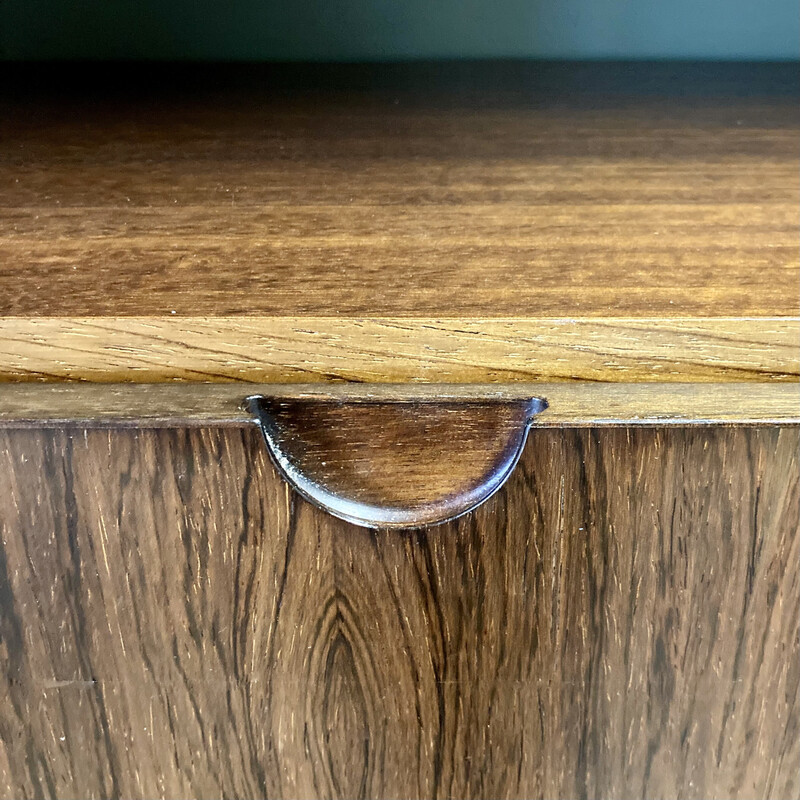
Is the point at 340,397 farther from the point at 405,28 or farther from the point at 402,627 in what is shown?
the point at 405,28

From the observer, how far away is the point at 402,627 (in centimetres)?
28

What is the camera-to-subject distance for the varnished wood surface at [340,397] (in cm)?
23

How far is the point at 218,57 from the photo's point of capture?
0.51 metres

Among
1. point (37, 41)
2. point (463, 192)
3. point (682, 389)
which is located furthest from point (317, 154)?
point (37, 41)

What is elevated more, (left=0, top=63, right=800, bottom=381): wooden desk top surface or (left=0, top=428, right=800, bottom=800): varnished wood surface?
(left=0, top=63, right=800, bottom=381): wooden desk top surface

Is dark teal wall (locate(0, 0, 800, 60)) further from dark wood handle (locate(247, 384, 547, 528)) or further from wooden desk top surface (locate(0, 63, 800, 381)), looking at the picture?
dark wood handle (locate(247, 384, 547, 528))

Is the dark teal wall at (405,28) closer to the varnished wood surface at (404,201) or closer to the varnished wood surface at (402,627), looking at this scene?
the varnished wood surface at (404,201)

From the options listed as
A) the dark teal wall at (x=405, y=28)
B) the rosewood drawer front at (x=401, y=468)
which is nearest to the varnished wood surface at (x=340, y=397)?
the rosewood drawer front at (x=401, y=468)

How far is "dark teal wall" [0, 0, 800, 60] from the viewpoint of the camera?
0.49m

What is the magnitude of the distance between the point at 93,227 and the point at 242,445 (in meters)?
0.09

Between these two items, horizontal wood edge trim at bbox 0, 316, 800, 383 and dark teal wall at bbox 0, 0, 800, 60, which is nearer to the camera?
horizontal wood edge trim at bbox 0, 316, 800, 383

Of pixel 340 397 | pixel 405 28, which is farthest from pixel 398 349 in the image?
pixel 405 28

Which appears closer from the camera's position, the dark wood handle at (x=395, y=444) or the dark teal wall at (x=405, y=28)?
the dark wood handle at (x=395, y=444)

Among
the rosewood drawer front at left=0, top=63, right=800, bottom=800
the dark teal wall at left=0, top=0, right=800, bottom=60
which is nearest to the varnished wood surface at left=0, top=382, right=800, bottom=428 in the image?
the rosewood drawer front at left=0, top=63, right=800, bottom=800
